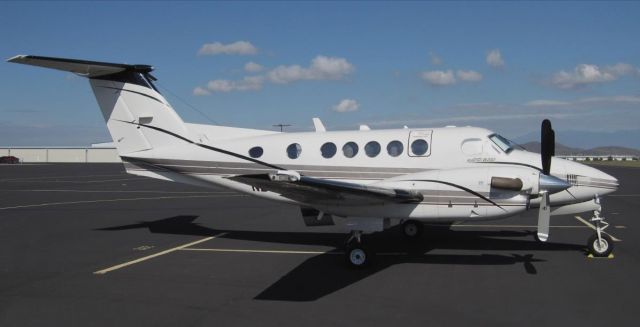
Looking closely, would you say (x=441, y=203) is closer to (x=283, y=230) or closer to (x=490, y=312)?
(x=490, y=312)

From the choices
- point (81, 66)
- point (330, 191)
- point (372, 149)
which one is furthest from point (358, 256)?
point (81, 66)

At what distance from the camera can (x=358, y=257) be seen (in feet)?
30.5

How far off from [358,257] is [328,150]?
2713 mm

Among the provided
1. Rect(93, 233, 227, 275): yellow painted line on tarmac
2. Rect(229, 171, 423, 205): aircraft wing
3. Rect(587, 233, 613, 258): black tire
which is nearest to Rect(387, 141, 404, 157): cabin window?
Rect(229, 171, 423, 205): aircraft wing

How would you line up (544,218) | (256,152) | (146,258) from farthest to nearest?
(256,152) < (146,258) < (544,218)

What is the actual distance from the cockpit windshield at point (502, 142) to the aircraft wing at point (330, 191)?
218 centimetres

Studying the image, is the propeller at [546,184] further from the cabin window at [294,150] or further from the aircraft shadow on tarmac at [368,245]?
the cabin window at [294,150]

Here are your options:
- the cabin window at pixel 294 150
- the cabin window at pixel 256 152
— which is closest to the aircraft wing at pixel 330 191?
the cabin window at pixel 294 150

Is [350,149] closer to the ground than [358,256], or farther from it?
farther from it

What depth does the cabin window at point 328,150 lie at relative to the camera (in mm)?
11023

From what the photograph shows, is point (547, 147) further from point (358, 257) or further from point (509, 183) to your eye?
point (358, 257)

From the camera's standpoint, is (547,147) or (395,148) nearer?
(547,147)

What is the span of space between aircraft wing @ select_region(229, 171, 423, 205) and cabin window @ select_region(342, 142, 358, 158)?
160 centimetres

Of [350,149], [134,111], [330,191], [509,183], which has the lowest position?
[330,191]
